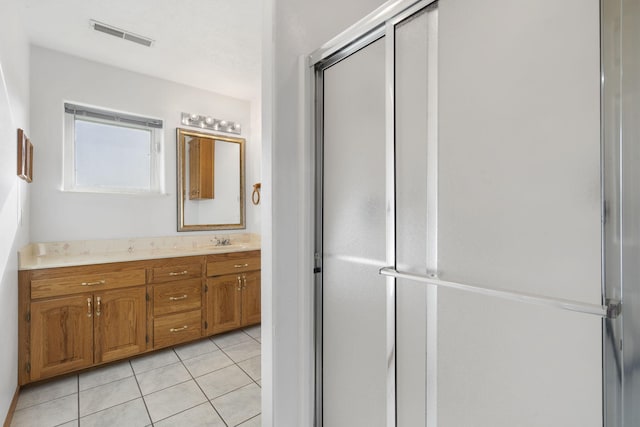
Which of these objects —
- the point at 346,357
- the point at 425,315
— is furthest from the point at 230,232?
the point at 425,315

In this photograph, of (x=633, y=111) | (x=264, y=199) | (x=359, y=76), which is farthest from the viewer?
(x=264, y=199)

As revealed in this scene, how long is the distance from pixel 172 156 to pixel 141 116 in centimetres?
46

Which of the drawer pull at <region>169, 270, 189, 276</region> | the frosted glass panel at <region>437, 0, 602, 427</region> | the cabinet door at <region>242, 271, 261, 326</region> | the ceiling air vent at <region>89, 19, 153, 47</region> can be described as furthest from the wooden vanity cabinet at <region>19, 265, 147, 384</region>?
the frosted glass panel at <region>437, 0, 602, 427</region>

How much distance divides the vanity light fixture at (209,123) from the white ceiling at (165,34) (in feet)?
1.29

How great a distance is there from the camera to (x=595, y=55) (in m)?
0.68

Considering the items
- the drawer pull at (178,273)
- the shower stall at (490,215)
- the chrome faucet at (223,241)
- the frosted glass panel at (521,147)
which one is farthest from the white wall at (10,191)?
the frosted glass panel at (521,147)

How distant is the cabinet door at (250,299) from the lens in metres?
3.09

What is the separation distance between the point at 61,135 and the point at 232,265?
1.84 meters

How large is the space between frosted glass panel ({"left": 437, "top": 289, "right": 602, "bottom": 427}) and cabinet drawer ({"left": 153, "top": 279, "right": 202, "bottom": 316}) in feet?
7.77

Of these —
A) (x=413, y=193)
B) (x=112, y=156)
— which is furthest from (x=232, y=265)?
(x=413, y=193)

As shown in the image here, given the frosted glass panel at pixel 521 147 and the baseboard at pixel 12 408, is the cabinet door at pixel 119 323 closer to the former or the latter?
the baseboard at pixel 12 408

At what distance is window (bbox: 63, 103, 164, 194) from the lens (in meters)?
2.72

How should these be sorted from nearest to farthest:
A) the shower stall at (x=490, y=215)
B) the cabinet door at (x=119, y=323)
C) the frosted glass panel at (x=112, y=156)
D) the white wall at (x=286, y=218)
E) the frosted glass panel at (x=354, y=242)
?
the shower stall at (x=490, y=215), the frosted glass panel at (x=354, y=242), the white wall at (x=286, y=218), the cabinet door at (x=119, y=323), the frosted glass panel at (x=112, y=156)

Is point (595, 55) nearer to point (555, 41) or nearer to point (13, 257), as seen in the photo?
point (555, 41)
